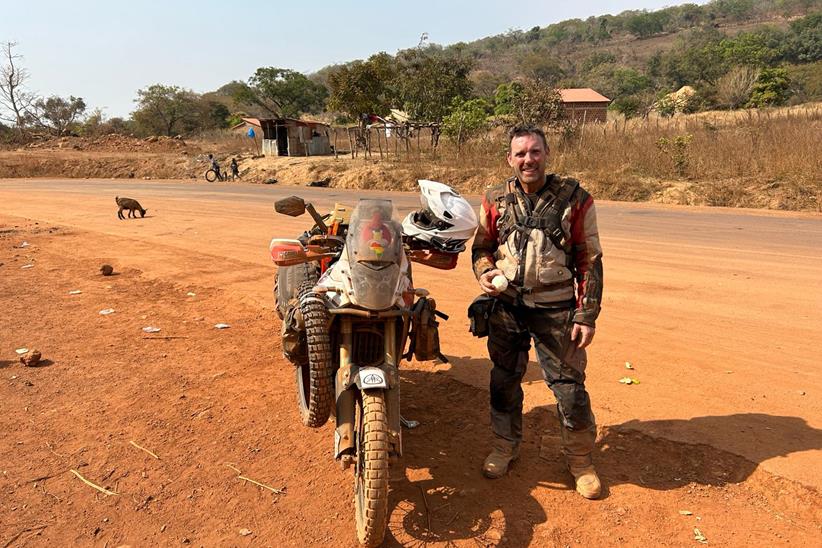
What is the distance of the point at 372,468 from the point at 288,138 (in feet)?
117

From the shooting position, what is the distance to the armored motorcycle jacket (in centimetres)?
282

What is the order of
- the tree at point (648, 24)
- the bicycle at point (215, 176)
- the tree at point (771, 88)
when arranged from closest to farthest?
1. the bicycle at point (215, 176)
2. the tree at point (771, 88)
3. the tree at point (648, 24)

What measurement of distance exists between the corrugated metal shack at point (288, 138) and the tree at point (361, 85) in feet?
7.89

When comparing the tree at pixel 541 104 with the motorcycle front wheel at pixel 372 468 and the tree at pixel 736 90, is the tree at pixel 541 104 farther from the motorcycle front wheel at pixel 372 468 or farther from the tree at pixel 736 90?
the motorcycle front wheel at pixel 372 468

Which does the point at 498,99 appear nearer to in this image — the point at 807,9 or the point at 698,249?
the point at 698,249

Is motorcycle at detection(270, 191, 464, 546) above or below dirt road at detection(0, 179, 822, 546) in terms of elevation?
above

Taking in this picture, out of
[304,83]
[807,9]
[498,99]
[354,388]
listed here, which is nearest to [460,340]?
[354,388]

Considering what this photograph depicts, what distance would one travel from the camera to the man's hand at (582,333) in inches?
110

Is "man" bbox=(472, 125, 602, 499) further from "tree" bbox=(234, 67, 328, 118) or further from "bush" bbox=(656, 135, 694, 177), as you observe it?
"tree" bbox=(234, 67, 328, 118)

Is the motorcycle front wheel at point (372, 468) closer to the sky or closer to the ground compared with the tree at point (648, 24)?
closer to the ground

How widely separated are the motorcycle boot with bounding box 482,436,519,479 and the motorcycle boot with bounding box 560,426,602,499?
0.30m

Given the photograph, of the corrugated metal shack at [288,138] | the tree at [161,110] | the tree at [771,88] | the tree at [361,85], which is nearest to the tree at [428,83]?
the tree at [361,85]

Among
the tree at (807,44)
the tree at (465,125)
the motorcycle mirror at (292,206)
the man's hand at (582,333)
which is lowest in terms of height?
the man's hand at (582,333)

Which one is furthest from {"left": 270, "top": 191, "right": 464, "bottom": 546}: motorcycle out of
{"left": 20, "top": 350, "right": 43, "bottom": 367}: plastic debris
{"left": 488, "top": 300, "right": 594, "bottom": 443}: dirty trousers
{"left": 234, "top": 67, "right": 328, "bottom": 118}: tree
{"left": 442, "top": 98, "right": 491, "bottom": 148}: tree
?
{"left": 234, "top": 67, "right": 328, "bottom": 118}: tree
